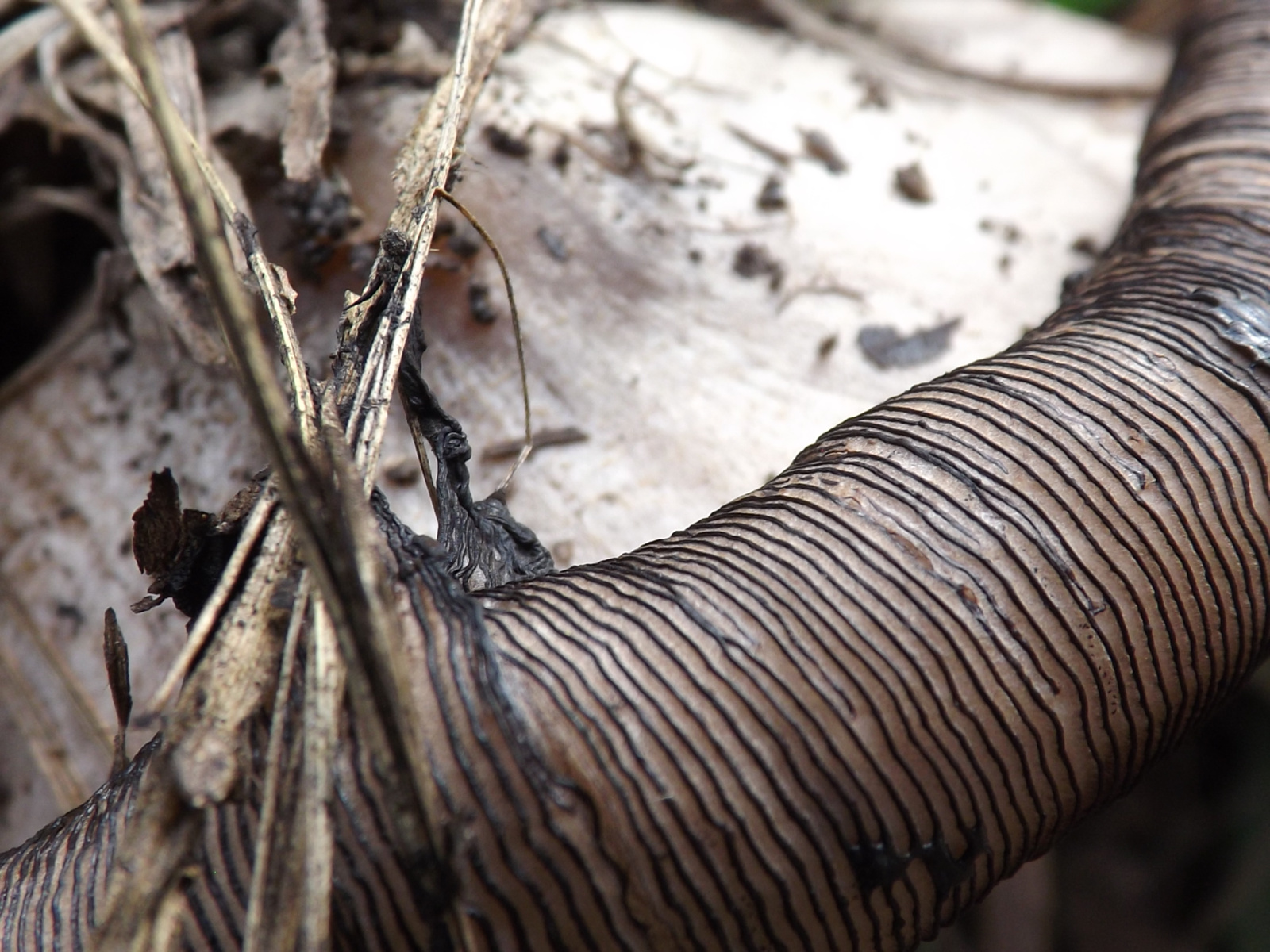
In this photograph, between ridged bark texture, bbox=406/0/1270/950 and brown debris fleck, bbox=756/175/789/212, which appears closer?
ridged bark texture, bbox=406/0/1270/950

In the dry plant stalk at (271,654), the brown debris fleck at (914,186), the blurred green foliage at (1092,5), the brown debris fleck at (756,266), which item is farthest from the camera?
the blurred green foliage at (1092,5)

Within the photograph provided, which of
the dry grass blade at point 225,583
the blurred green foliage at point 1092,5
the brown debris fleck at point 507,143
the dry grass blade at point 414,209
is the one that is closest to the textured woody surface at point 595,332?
the brown debris fleck at point 507,143

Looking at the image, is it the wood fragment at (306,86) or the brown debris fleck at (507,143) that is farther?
the brown debris fleck at (507,143)

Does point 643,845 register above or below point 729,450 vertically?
below

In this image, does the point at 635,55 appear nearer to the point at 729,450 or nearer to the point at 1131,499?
the point at 729,450

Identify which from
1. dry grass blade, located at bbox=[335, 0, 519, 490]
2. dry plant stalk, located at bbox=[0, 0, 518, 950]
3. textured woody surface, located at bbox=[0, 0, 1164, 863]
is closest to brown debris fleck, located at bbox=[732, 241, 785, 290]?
textured woody surface, located at bbox=[0, 0, 1164, 863]

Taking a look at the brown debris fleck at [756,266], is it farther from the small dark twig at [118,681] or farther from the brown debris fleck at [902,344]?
the small dark twig at [118,681]

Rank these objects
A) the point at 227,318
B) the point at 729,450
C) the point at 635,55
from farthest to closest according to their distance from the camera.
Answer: the point at 635,55 → the point at 729,450 → the point at 227,318

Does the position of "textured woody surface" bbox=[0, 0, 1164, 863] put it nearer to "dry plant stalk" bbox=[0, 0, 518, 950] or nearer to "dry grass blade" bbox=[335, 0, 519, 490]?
"dry grass blade" bbox=[335, 0, 519, 490]

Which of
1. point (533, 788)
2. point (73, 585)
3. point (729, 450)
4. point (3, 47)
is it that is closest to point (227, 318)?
point (533, 788)
